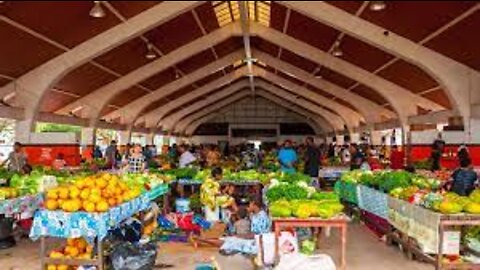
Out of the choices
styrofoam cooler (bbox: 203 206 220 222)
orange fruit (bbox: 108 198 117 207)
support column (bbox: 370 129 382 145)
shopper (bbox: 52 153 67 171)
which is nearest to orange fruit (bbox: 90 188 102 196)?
orange fruit (bbox: 108 198 117 207)

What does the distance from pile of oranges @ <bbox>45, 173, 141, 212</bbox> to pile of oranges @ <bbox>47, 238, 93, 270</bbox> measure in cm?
57

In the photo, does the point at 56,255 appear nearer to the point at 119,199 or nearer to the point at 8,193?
the point at 119,199

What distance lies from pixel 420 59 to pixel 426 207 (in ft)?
28.6

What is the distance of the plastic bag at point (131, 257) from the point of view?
7.34 metres

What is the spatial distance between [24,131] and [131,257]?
1121 centimetres

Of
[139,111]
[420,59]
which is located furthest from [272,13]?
[139,111]

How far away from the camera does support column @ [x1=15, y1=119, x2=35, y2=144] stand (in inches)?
685

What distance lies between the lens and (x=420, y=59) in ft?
51.2

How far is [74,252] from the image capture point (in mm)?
7410

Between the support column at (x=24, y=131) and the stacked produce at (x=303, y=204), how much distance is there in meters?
11.2

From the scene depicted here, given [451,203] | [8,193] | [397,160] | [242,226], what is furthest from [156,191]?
[397,160]

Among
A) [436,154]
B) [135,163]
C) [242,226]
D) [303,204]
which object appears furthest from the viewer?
[436,154]

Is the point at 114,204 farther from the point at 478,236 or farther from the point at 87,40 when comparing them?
the point at 87,40

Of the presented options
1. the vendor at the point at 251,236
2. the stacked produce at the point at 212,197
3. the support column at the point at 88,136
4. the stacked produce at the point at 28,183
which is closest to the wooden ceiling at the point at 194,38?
the support column at the point at 88,136
